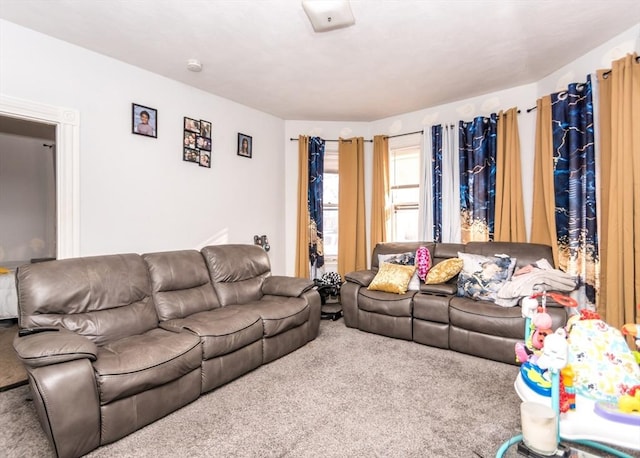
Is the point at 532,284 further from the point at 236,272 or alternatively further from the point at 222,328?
the point at 236,272

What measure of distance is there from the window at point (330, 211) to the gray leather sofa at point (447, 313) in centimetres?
116

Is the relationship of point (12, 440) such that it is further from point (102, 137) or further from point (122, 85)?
point (122, 85)

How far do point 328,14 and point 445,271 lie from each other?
97.1 inches

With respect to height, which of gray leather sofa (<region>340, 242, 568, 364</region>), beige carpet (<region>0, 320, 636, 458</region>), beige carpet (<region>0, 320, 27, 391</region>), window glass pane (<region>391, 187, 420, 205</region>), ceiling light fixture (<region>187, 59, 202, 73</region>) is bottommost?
beige carpet (<region>0, 320, 636, 458</region>)

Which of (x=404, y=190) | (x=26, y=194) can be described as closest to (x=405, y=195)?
(x=404, y=190)

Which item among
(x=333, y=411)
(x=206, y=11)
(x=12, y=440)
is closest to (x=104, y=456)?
(x=12, y=440)

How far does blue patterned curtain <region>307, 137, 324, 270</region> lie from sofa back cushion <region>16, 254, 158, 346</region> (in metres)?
2.48

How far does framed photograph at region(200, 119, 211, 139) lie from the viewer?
3.66 meters

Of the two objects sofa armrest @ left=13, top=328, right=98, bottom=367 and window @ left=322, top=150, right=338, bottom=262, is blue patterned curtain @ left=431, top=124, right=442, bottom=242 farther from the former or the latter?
sofa armrest @ left=13, top=328, right=98, bottom=367

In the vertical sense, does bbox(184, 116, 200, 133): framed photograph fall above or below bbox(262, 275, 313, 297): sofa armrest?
above

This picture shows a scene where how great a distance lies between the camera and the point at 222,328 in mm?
2293

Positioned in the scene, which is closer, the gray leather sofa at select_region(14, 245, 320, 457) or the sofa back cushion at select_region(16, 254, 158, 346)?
the gray leather sofa at select_region(14, 245, 320, 457)

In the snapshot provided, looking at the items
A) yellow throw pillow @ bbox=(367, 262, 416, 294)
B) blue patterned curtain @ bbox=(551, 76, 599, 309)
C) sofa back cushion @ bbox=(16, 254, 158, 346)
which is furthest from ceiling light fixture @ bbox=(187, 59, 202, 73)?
blue patterned curtain @ bbox=(551, 76, 599, 309)

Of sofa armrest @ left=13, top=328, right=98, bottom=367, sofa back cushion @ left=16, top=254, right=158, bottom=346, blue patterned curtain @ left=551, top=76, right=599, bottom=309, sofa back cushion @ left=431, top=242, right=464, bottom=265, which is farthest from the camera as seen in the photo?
sofa back cushion @ left=431, top=242, right=464, bottom=265
